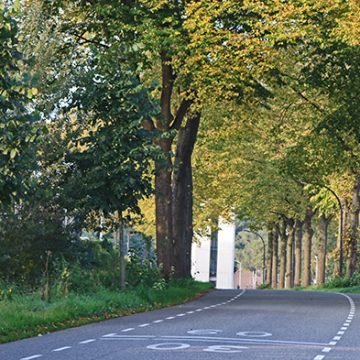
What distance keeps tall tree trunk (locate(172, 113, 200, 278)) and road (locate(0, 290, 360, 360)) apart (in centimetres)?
1375

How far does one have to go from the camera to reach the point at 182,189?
42.0m

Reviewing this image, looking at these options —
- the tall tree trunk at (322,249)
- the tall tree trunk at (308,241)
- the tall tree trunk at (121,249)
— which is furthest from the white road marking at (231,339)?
the tall tree trunk at (308,241)

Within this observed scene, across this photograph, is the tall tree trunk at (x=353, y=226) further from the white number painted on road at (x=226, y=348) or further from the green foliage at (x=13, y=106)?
the green foliage at (x=13, y=106)

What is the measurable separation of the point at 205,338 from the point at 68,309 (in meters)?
4.79

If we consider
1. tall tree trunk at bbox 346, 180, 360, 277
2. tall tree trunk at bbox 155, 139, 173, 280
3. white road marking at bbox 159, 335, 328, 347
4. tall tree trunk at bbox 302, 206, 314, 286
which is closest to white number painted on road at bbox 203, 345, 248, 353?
white road marking at bbox 159, 335, 328, 347

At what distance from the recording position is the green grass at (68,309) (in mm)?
19062

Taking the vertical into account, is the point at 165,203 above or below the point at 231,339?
above

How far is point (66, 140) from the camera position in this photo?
29219 mm

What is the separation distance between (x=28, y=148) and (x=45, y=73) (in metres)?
12.0

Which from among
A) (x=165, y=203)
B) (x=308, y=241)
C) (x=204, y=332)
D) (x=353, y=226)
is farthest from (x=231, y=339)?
→ (x=308, y=241)

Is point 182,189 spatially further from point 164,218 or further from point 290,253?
point 290,253

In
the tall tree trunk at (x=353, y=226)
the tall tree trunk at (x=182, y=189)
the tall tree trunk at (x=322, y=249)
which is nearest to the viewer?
the tall tree trunk at (x=182, y=189)

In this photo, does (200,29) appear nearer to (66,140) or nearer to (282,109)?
(66,140)

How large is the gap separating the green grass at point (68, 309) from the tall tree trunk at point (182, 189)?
9.77m
